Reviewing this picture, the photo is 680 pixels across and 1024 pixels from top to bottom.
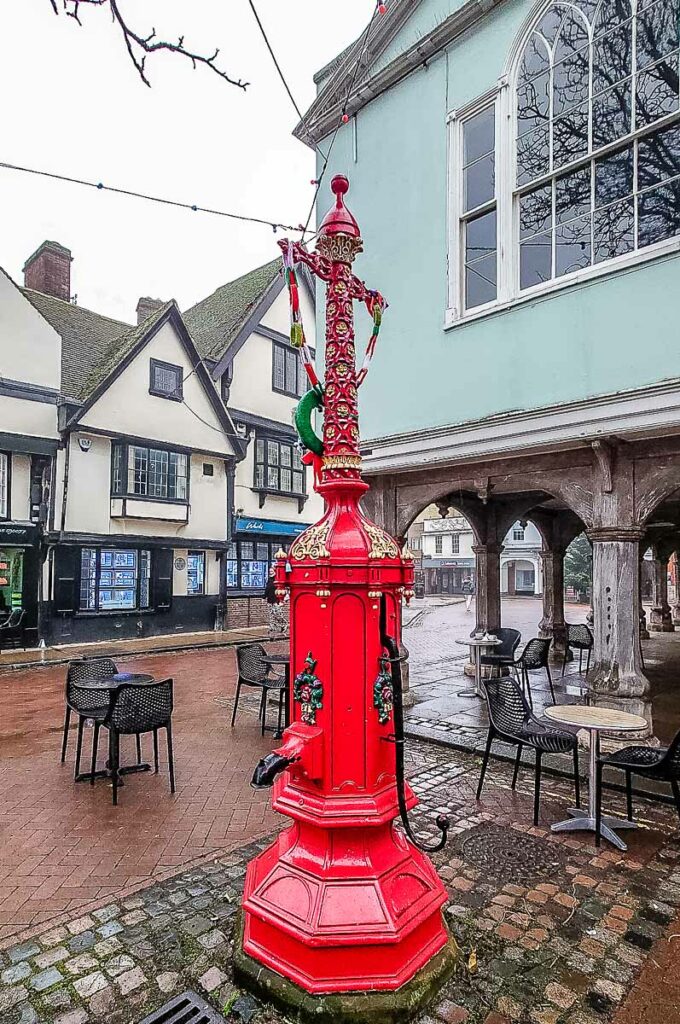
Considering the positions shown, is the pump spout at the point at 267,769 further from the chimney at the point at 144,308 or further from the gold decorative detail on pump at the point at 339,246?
the chimney at the point at 144,308

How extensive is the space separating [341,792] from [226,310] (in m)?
21.4

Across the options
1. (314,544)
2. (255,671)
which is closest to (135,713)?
(255,671)

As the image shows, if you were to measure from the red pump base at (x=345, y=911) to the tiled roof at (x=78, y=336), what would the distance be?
15466 millimetres

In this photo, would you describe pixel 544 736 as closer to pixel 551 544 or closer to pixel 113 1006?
pixel 113 1006

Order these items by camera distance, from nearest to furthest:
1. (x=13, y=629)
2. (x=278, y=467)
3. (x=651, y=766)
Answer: (x=651, y=766) < (x=13, y=629) < (x=278, y=467)

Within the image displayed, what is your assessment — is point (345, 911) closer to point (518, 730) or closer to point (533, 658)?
point (518, 730)

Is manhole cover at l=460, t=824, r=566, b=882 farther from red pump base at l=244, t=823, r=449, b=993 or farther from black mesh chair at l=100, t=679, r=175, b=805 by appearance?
black mesh chair at l=100, t=679, r=175, b=805

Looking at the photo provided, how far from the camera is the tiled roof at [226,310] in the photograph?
66.4 feet

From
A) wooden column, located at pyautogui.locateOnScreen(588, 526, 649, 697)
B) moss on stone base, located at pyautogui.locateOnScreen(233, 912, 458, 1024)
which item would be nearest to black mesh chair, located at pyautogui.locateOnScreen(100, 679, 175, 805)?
moss on stone base, located at pyautogui.locateOnScreen(233, 912, 458, 1024)

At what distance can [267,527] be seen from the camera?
21.1 metres

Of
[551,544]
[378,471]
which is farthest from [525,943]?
[551,544]

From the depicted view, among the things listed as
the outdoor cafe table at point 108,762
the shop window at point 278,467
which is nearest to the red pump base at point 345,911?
the outdoor cafe table at point 108,762

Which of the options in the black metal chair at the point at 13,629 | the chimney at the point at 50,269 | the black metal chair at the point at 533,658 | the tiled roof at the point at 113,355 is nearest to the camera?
the black metal chair at the point at 533,658

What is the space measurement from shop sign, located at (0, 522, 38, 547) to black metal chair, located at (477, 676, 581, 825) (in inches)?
512
